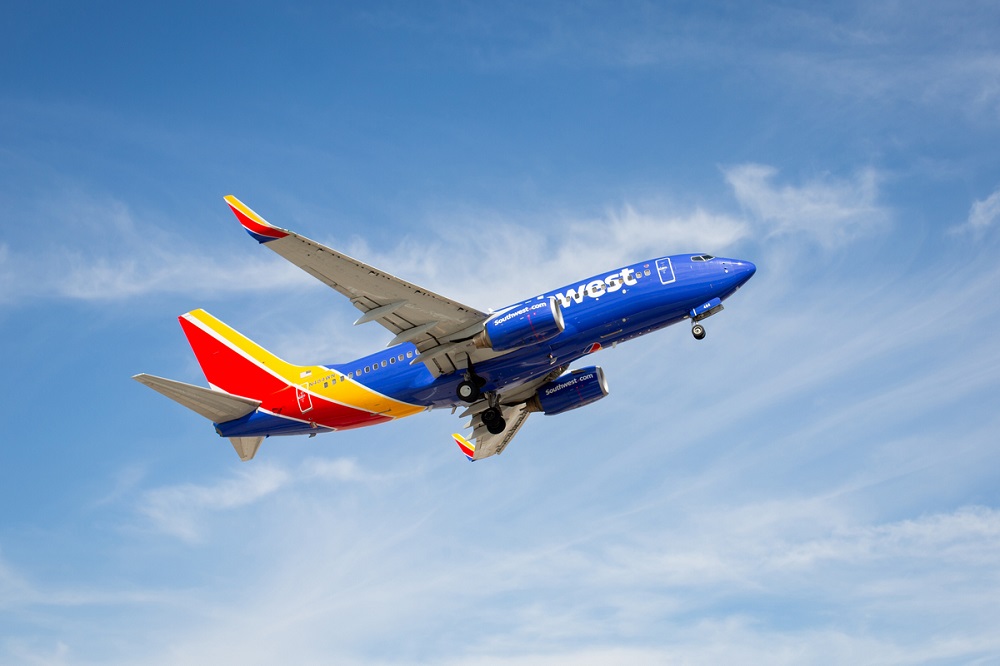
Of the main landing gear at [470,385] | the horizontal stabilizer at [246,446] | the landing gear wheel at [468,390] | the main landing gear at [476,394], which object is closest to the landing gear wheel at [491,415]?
the main landing gear at [476,394]

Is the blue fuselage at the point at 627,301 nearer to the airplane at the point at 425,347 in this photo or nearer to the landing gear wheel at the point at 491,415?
the airplane at the point at 425,347

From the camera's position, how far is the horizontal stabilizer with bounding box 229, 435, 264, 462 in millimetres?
50816

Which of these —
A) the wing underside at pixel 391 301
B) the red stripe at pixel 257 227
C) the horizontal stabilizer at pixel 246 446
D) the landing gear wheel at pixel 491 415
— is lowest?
the landing gear wheel at pixel 491 415

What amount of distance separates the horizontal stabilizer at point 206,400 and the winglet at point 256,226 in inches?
364

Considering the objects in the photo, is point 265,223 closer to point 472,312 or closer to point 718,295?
point 472,312

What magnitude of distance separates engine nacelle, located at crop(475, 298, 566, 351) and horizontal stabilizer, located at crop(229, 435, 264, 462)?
1467cm

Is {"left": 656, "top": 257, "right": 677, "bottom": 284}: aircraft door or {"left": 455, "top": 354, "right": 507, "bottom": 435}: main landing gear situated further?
{"left": 455, "top": 354, "right": 507, "bottom": 435}: main landing gear

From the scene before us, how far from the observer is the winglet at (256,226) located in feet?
126

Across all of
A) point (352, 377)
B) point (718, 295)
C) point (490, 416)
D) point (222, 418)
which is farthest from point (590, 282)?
point (222, 418)

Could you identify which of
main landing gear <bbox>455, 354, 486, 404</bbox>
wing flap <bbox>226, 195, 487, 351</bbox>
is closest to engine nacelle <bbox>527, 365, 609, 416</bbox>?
main landing gear <bbox>455, 354, 486, 404</bbox>

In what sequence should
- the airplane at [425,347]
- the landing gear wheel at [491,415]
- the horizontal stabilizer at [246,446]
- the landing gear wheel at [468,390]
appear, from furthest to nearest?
the horizontal stabilizer at [246,446]
the landing gear wheel at [491,415]
the landing gear wheel at [468,390]
the airplane at [425,347]

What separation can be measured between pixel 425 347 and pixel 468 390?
9.75 ft

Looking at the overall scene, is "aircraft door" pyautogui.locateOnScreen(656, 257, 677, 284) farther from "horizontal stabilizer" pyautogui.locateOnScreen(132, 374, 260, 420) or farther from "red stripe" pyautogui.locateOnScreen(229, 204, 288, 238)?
"horizontal stabilizer" pyautogui.locateOnScreen(132, 374, 260, 420)

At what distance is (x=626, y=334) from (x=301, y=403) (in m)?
16.3
